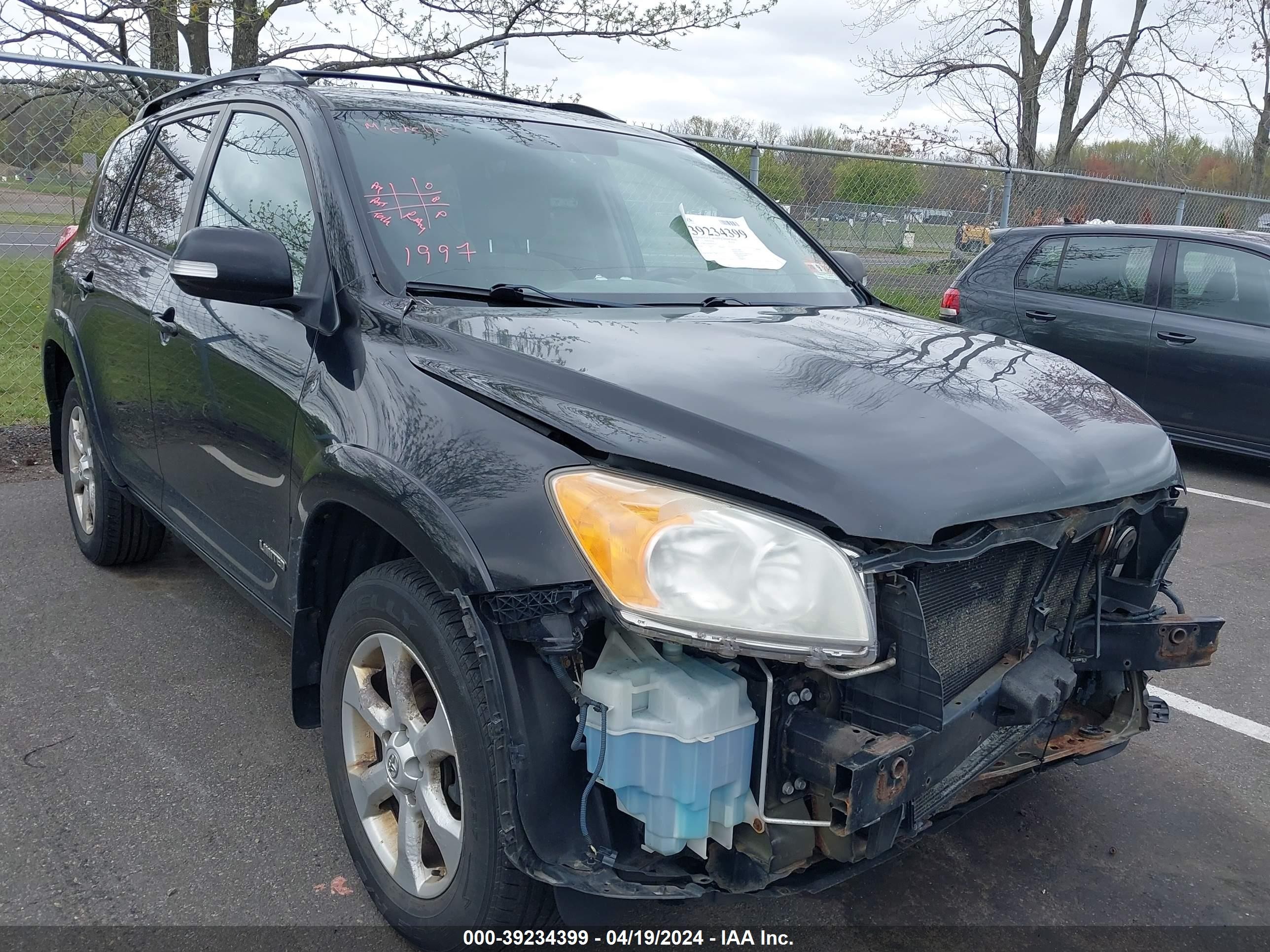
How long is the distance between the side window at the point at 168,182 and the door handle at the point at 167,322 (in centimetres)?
30

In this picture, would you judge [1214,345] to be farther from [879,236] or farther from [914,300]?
[914,300]

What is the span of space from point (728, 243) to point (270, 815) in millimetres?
2090

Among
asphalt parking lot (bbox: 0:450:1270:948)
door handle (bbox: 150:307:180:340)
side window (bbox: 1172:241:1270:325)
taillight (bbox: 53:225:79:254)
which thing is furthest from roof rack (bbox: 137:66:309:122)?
side window (bbox: 1172:241:1270:325)

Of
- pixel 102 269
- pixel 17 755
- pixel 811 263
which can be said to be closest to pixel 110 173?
pixel 102 269

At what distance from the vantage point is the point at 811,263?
344 cm

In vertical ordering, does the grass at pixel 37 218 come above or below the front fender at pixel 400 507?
above

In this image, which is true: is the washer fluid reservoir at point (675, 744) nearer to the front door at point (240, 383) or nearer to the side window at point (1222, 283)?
the front door at point (240, 383)

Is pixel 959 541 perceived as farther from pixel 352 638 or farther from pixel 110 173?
pixel 110 173

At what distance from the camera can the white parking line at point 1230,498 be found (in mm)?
6406

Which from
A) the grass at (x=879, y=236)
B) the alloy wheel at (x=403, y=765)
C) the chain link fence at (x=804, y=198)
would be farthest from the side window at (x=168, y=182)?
the grass at (x=879, y=236)

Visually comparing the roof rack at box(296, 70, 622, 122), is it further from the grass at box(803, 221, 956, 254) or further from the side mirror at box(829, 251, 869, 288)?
the grass at box(803, 221, 956, 254)

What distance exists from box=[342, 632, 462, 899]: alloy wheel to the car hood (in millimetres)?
624

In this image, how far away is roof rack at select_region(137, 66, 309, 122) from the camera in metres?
3.22

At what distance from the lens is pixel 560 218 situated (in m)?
2.91
